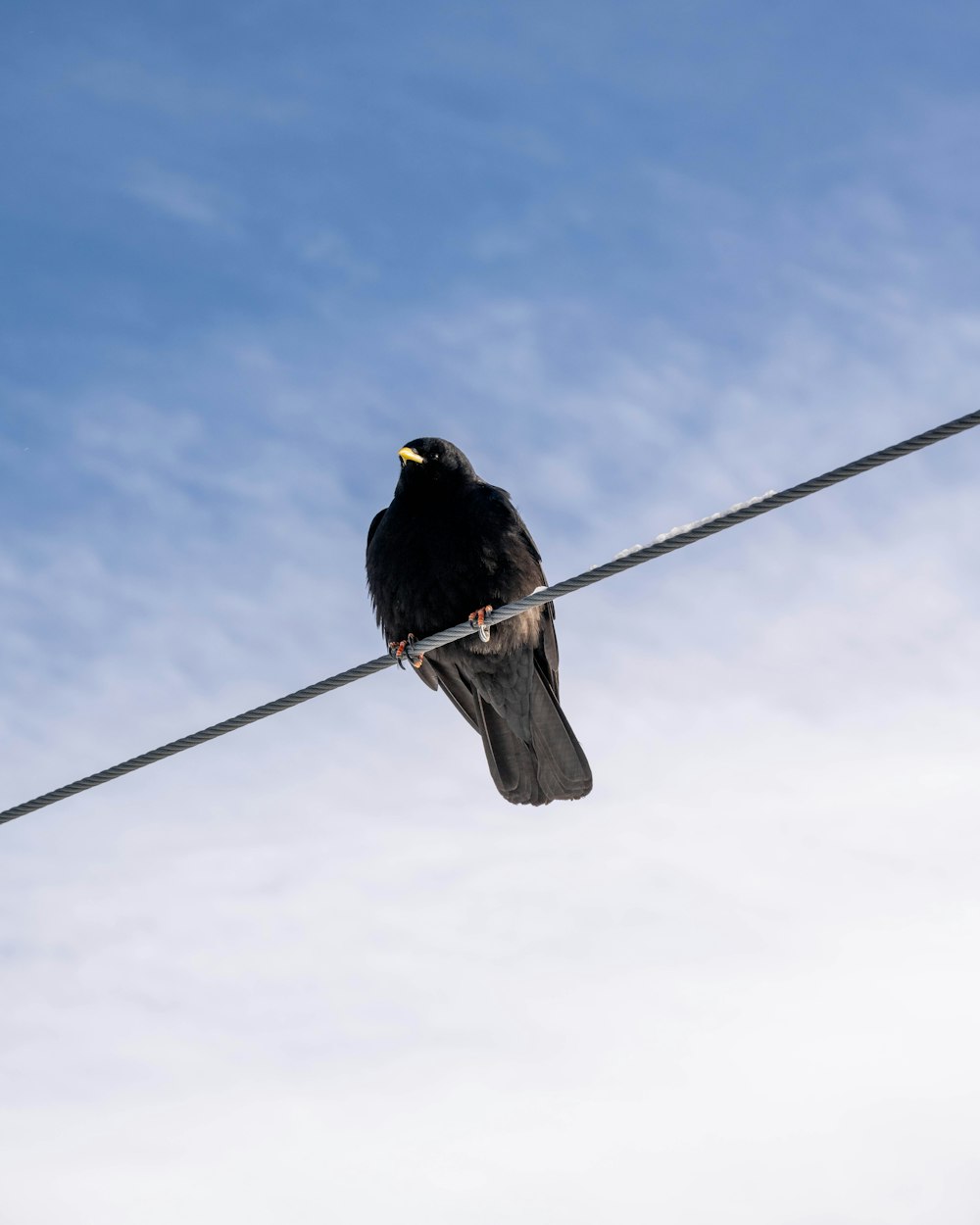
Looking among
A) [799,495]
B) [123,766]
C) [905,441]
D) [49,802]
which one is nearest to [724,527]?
[799,495]

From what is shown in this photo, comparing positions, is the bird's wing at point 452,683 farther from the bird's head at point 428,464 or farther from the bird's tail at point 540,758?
the bird's head at point 428,464

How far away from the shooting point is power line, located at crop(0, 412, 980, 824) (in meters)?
3.66

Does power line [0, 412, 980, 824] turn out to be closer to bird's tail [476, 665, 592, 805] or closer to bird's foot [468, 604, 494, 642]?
bird's foot [468, 604, 494, 642]

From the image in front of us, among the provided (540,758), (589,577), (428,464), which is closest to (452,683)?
(540,758)

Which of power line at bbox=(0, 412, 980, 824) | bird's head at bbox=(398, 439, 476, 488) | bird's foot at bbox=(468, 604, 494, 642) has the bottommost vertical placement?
power line at bbox=(0, 412, 980, 824)

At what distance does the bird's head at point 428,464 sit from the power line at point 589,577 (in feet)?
6.59

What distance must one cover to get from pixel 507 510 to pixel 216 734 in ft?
8.73

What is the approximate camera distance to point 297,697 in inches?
186

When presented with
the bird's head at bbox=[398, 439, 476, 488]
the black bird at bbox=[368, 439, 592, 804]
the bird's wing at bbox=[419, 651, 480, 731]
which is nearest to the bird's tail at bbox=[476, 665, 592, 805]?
the black bird at bbox=[368, 439, 592, 804]

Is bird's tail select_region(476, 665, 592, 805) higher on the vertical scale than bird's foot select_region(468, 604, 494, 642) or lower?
lower

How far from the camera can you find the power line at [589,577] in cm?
366

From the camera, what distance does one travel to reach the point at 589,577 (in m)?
4.40

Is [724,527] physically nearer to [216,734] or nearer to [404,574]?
[216,734]

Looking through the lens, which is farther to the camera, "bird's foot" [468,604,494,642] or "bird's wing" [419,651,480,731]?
"bird's wing" [419,651,480,731]
